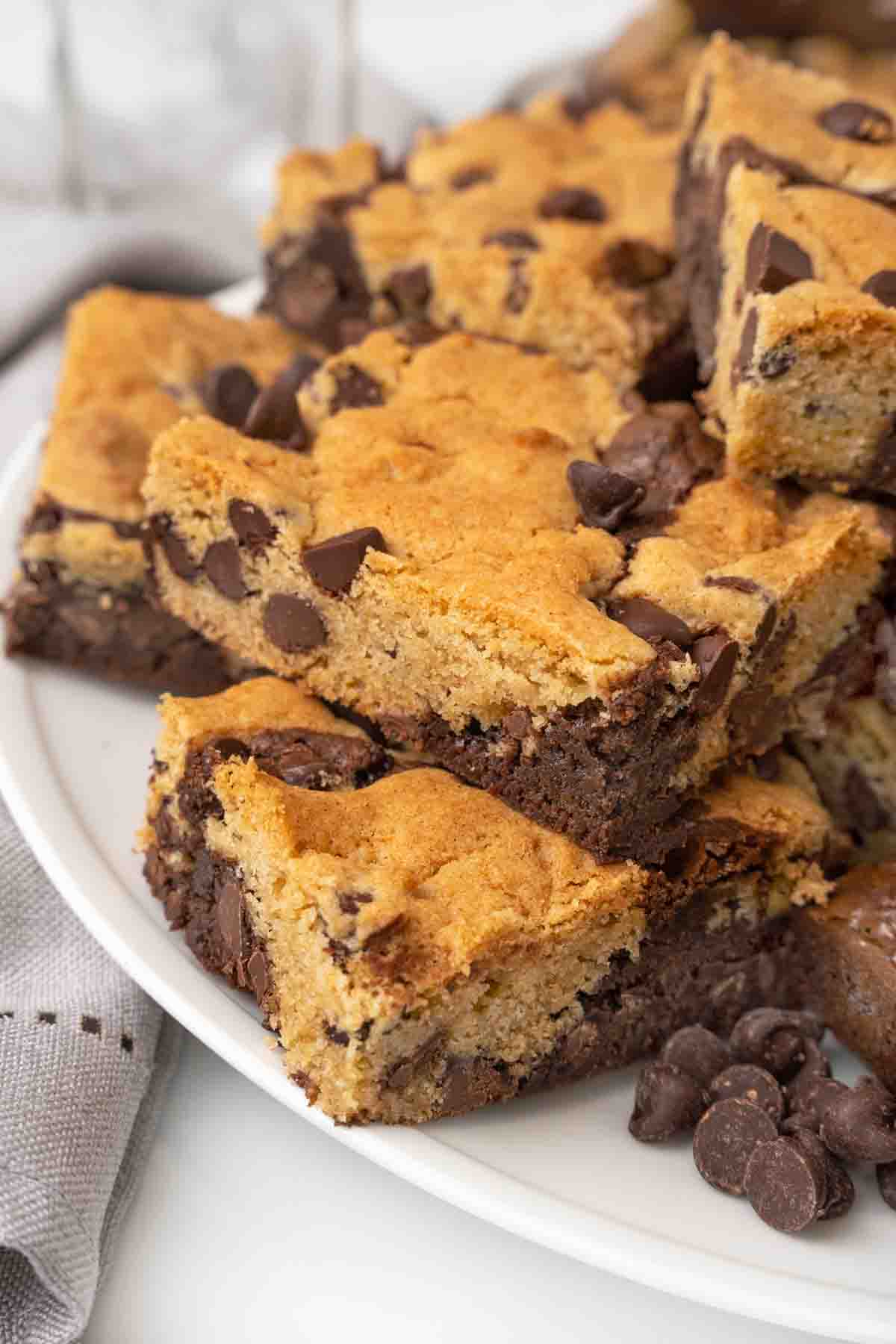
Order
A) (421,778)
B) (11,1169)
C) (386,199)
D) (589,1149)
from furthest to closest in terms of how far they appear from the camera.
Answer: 1. (386,199)
2. (421,778)
3. (589,1149)
4. (11,1169)

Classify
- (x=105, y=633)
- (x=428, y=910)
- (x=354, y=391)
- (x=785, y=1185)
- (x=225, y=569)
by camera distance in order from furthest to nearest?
(x=105, y=633), (x=354, y=391), (x=225, y=569), (x=428, y=910), (x=785, y=1185)

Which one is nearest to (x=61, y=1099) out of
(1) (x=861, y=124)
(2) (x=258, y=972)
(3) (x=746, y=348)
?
(2) (x=258, y=972)

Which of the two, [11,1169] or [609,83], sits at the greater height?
[609,83]

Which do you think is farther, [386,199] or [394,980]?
[386,199]

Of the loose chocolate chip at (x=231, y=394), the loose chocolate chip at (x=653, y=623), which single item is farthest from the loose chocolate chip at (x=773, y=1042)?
the loose chocolate chip at (x=231, y=394)

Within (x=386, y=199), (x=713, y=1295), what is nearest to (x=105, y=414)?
(x=386, y=199)

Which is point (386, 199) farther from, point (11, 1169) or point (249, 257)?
point (11, 1169)

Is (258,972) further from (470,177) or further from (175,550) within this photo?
(470,177)

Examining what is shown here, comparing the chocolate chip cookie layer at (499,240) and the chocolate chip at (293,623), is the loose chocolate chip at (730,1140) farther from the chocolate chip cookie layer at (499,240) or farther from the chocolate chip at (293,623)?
the chocolate chip cookie layer at (499,240)
